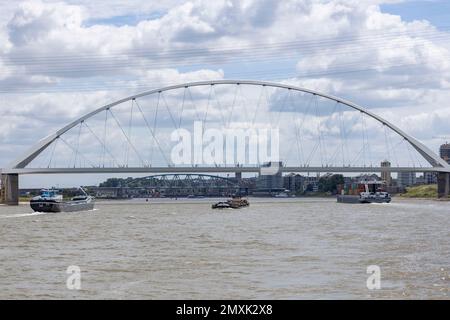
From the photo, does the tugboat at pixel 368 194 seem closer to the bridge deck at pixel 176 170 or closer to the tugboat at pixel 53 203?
the bridge deck at pixel 176 170

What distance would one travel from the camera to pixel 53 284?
30.4 metres

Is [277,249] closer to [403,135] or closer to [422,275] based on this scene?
[422,275]

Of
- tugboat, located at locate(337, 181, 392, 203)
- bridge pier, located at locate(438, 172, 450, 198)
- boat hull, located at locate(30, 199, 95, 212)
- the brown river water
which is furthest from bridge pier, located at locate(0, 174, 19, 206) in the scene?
the brown river water

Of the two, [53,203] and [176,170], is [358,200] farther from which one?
[53,203]

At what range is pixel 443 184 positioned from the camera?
161375mm

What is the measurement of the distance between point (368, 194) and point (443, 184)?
21.3 meters

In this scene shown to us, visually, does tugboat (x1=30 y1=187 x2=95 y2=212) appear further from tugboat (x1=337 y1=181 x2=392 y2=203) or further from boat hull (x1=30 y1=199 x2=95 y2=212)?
tugboat (x1=337 y1=181 x2=392 y2=203)

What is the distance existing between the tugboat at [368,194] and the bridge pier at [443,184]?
36.0 feet

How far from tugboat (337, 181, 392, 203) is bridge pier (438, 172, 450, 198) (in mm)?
10984

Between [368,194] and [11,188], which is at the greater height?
[11,188]

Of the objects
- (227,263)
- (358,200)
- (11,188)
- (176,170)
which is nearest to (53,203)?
(176,170)

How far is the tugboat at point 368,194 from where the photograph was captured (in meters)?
147

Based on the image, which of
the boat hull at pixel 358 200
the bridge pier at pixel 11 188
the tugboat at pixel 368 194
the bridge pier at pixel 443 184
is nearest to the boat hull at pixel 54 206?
the bridge pier at pixel 11 188
